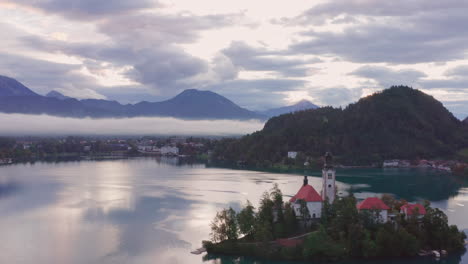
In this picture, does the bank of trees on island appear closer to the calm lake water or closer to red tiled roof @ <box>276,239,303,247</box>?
red tiled roof @ <box>276,239,303,247</box>

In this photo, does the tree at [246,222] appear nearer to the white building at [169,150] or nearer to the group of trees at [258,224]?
the group of trees at [258,224]

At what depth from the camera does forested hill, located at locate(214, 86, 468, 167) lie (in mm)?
67500

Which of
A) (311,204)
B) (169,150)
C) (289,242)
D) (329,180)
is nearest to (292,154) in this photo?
(169,150)

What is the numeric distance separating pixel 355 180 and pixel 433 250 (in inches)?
998

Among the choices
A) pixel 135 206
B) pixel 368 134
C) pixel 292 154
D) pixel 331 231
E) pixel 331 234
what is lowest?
pixel 135 206

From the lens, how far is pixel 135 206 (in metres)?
31.5

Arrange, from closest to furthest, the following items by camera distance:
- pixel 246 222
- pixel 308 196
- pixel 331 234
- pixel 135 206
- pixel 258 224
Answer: pixel 331 234
pixel 258 224
pixel 246 222
pixel 308 196
pixel 135 206

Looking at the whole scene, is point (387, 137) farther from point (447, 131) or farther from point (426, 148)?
point (447, 131)

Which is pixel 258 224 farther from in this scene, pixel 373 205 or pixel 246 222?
pixel 373 205

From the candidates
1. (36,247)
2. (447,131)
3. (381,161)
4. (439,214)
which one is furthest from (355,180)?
(447,131)

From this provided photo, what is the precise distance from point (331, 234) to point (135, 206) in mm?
15061

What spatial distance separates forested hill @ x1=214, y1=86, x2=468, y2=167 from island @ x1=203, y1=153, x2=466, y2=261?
42355 millimetres

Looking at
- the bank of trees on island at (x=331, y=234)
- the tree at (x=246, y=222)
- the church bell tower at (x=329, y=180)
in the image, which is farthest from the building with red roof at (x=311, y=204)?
the tree at (x=246, y=222)

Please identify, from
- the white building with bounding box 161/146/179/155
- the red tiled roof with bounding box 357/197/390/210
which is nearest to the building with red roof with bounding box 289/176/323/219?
the red tiled roof with bounding box 357/197/390/210
